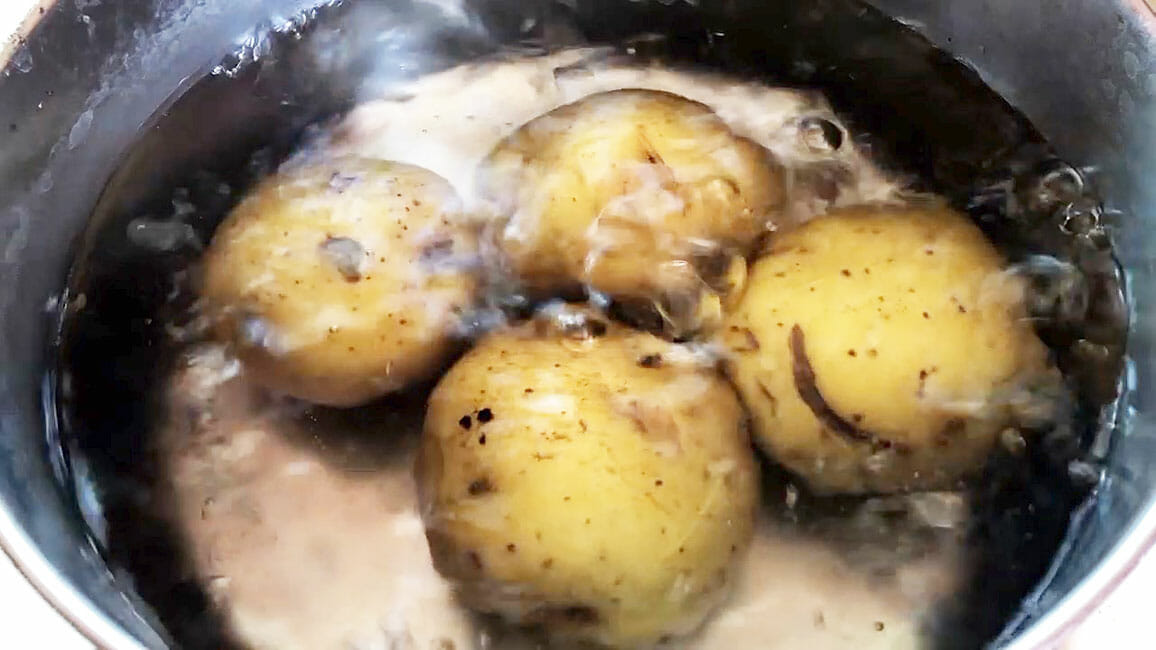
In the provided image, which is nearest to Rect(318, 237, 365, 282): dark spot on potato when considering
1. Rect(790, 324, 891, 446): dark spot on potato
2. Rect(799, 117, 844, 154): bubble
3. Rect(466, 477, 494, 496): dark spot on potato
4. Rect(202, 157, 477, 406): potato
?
Rect(202, 157, 477, 406): potato

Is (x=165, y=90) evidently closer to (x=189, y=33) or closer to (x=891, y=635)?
(x=189, y=33)

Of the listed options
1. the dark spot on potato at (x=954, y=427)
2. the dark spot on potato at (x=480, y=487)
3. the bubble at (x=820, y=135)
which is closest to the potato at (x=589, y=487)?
the dark spot on potato at (x=480, y=487)

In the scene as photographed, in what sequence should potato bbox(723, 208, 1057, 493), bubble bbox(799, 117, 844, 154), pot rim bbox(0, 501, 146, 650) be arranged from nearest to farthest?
pot rim bbox(0, 501, 146, 650)
potato bbox(723, 208, 1057, 493)
bubble bbox(799, 117, 844, 154)

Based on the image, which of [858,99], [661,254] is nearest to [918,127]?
[858,99]

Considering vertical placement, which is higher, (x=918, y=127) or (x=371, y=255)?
(x=371, y=255)

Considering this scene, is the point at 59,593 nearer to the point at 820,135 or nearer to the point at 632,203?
the point at 632,203

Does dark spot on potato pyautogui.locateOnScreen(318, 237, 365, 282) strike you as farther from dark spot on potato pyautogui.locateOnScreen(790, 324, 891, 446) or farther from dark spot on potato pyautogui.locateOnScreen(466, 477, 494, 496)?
dark spot on potato pyautogui.locateOnScreen(790, 324, 891, 446)
